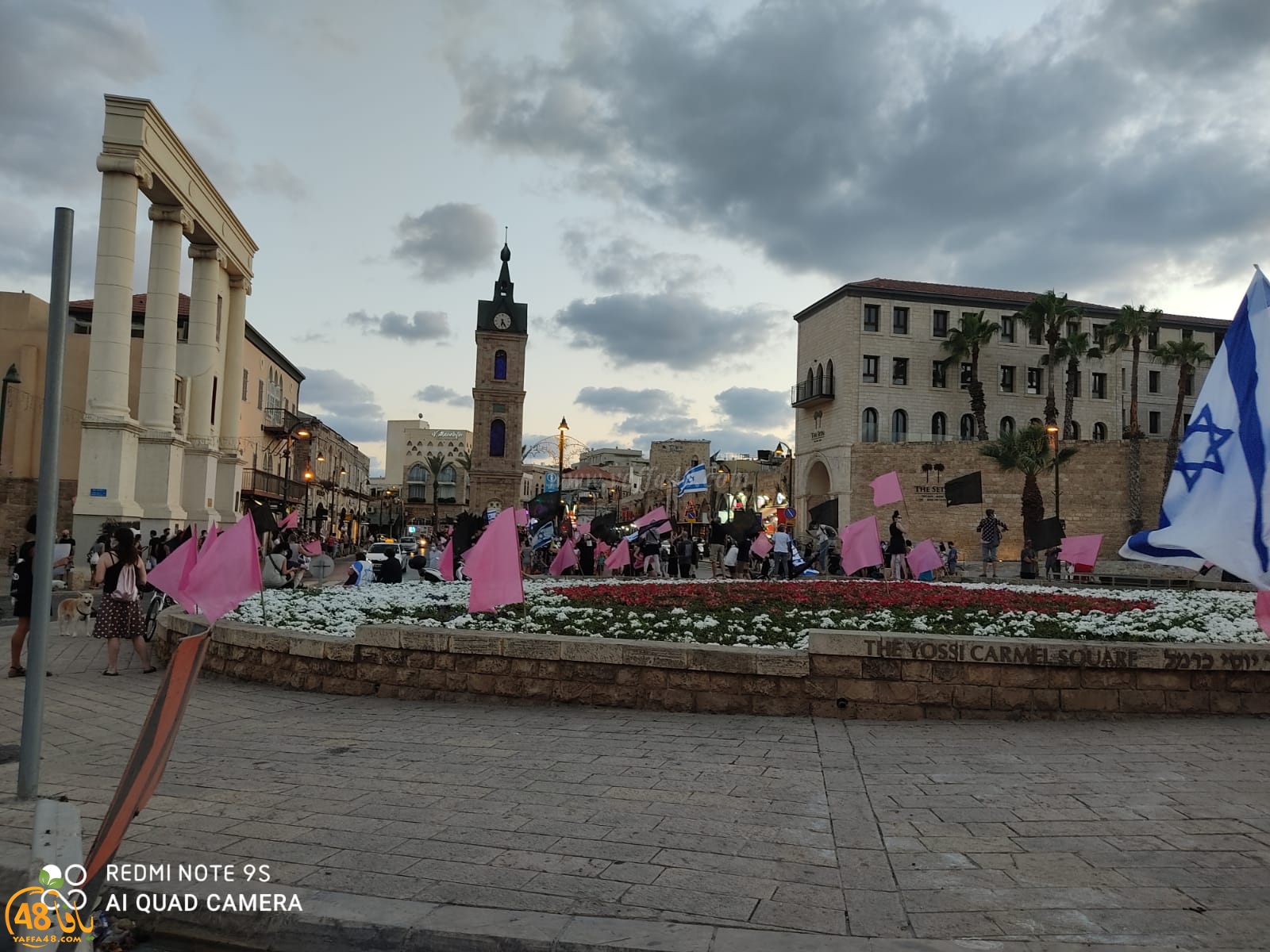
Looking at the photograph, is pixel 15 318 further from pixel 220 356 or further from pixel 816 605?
pixel 816 605

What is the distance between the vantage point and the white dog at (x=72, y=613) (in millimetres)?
14953

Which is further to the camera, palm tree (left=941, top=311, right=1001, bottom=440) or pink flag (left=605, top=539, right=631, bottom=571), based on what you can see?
palm tree (left=941, top=311, right=1001, bottom=440)

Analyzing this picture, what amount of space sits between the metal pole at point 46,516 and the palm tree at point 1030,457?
43883mm

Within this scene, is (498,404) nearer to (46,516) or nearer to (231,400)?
(231,400)

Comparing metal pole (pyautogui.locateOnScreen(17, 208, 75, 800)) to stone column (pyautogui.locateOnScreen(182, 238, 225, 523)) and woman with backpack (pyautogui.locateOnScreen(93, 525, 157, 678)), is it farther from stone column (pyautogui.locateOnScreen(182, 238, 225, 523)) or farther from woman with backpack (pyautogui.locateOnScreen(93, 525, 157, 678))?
stone column (pyautogui.locateOnScreen(182, 238, 225, 523))

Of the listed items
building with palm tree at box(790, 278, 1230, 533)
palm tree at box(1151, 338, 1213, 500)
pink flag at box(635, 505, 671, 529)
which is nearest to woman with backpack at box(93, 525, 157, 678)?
pink flag at box(635, 505, 671, 529)

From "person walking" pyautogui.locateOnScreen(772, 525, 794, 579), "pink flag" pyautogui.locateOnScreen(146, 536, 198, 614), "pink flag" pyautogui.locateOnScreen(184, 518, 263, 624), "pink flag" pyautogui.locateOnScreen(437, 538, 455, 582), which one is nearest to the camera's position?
"pink flag" pyautogui.locateOnScreen(184, 518, 263, 624)

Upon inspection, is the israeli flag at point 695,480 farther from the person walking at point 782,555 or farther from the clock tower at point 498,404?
the clock tower at point 498,404

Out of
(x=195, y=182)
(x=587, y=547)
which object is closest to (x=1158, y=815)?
(x=587, y=547)

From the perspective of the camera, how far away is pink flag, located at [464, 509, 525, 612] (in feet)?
31.1

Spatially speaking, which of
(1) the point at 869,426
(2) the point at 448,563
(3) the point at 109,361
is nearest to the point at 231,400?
(3) the point at 109,361

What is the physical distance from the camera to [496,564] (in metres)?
9.56

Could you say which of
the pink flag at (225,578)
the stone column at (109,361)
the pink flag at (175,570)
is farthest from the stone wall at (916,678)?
the stone column at (109,361)

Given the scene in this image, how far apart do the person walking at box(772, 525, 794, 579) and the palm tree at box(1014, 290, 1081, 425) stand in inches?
1243
